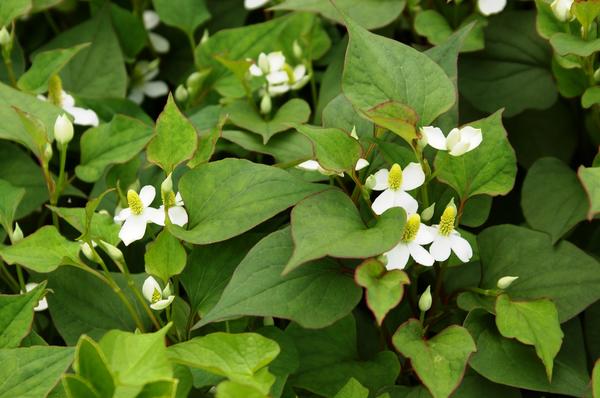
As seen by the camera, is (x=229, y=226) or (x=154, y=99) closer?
(x=229, y=226)

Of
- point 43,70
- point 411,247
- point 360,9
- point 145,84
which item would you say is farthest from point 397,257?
point 145,84

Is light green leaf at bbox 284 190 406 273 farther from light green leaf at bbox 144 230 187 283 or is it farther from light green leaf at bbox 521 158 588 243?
light green leaf at bbox 521 158 588 243

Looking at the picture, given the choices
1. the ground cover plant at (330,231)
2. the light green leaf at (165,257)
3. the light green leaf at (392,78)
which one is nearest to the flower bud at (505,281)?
the ground cover plant at (330,231)

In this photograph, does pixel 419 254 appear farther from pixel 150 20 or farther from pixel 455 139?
pixel 150 20

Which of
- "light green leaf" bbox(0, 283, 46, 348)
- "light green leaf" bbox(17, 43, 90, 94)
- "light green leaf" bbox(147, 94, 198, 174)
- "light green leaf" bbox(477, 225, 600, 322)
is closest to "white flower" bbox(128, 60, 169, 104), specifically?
"light green leaf" bbox(17, 43, 90, 94)

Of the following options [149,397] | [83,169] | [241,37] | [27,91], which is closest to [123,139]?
[83,169]

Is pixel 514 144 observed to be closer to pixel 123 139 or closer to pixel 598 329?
pixel 598 329
